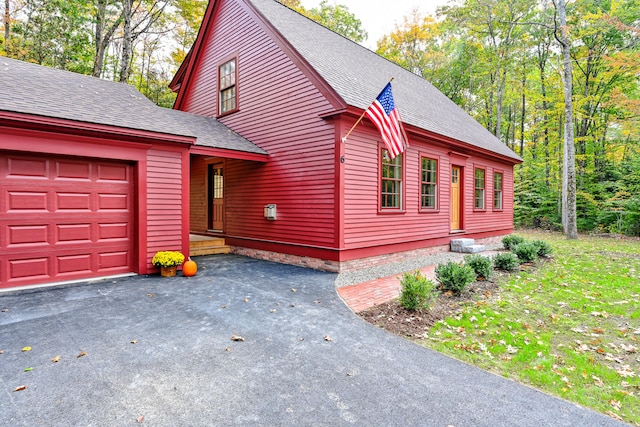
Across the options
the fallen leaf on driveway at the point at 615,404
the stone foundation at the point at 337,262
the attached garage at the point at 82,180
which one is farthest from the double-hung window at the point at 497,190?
the fallen leaf on driveway at the point at 615,404

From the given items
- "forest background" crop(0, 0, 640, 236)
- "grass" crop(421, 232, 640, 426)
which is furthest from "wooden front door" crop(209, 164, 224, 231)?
"grass" crop(421, 232, 640, 426)

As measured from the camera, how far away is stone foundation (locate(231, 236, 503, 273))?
7181mm

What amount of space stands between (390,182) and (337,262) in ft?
9.09

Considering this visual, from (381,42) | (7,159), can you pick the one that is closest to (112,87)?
(7,159)

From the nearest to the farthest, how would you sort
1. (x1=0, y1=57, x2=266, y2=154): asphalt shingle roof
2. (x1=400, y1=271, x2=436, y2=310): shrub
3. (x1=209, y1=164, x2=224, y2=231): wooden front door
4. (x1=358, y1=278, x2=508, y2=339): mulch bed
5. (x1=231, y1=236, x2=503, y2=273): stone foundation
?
1. (x1=358, y1=278, x2=508, y2=339): mulch bed
2. (x1=400, y1=271, x2=436, y2=310): shrub
3. (x1=0, y1=57, x2=266, y2=154): asphalt shingle roof
4. (x1=231, y1=236, x2=503, y2=273): stone foundation
5. (x1=209, y1=164, x2=224, y2=231): wooden front door

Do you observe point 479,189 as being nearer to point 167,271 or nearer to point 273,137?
point 273,137

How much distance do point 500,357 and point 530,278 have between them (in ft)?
14.5

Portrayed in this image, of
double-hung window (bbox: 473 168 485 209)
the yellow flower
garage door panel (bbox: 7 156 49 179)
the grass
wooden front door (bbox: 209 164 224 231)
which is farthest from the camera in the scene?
double-hung window (bbox: 473 168 485 209)

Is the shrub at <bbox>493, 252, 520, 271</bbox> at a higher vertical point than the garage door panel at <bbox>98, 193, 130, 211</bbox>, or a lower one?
lower

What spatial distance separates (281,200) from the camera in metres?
8.40

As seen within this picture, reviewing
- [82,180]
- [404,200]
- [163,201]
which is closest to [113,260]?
[163,201]

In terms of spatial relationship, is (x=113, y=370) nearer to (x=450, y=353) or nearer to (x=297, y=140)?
(x=450, y=353)

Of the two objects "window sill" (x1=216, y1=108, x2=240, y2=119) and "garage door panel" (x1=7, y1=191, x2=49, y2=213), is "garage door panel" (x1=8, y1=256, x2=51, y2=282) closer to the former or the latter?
"garage door panel" (x1=7, y1=191, x2=49, y2=213)

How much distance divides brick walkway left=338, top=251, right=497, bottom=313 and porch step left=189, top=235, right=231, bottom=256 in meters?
4.99
